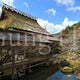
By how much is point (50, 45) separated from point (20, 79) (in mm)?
9560

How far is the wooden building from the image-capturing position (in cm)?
984

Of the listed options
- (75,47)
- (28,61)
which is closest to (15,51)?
(28,61)

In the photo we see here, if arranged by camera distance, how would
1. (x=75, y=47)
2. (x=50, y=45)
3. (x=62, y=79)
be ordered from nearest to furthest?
(x=62, y=79)
(x=50, y=45)
(x=75, y=47)

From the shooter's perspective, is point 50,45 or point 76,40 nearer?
point 50,45

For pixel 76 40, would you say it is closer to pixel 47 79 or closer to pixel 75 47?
pixel 75 47

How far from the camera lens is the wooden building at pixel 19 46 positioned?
9836 millimetres

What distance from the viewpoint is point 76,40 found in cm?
2741

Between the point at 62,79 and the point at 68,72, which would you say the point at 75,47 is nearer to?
the point at 68,72

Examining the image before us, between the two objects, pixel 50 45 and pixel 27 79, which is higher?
pixel 50 45

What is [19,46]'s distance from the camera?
1045cm

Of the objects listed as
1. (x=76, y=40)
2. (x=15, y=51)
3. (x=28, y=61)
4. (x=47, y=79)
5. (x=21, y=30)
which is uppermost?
(x=21, y=30)

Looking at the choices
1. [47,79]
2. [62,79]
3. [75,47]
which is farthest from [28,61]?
[75,47]

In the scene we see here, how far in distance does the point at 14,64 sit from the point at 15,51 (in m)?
1.54

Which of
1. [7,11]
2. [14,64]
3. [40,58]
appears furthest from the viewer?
[7,11]
